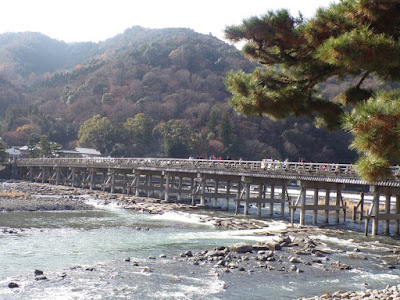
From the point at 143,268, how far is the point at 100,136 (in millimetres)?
57202

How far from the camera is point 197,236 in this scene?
58.3 feet

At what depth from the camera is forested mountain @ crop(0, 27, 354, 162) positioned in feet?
217

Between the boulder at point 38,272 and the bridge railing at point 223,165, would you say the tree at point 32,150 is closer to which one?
the bridge railing at point 223,165

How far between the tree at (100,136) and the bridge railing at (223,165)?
1561 cm

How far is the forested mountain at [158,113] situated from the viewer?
217 ft

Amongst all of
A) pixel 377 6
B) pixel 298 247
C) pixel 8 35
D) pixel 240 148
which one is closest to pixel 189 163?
pixel 298 247

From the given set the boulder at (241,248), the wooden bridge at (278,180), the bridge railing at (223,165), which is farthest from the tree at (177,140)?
the boulder at (241,248)

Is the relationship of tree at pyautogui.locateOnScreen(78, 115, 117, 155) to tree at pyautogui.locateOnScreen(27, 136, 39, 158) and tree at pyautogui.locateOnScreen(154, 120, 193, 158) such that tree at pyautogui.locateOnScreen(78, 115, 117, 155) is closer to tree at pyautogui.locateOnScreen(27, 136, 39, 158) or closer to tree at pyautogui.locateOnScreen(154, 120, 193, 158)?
tree at pyautogui.locateOnScreen(154, 120, 193, 158)

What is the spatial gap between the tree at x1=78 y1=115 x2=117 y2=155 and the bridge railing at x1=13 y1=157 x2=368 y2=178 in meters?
15.6

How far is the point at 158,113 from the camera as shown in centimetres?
7475

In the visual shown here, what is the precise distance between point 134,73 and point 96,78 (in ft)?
24.9

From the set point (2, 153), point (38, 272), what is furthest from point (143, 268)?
point (2, 153)

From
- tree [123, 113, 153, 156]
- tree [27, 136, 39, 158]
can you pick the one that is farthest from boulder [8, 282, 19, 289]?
tree [123, 113, 153, 156]

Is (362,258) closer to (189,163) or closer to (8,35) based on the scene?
(189,163)
